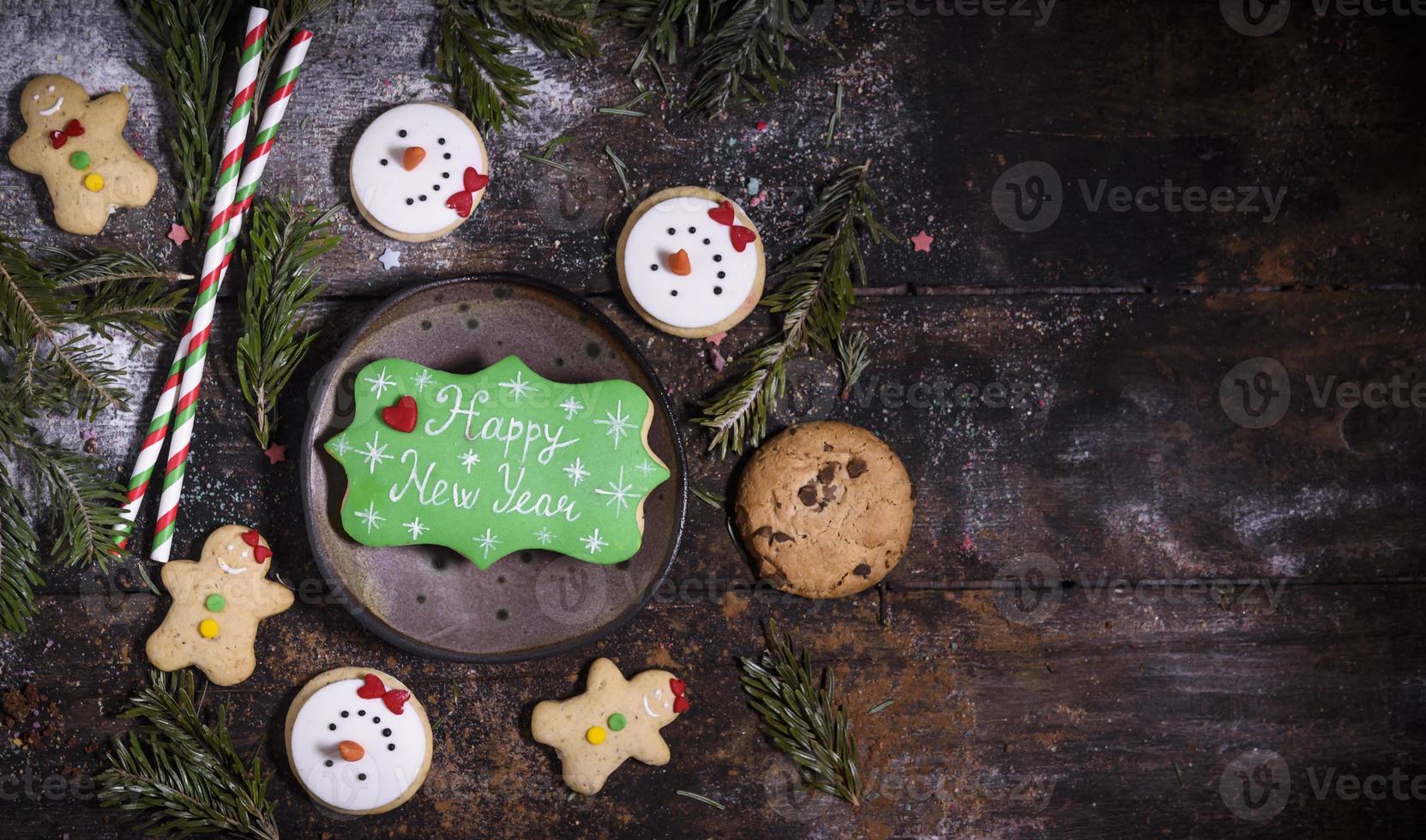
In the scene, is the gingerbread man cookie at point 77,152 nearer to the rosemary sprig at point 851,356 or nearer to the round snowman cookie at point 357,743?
the round snowman cookie at point 357,743

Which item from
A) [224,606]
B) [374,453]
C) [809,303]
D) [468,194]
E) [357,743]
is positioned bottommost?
[357,743]

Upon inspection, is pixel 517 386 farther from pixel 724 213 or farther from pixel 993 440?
pixel 993 440

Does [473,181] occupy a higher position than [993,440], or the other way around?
[473,181]

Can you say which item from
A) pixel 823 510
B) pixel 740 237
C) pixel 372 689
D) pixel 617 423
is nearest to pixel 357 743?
pixel 372 689

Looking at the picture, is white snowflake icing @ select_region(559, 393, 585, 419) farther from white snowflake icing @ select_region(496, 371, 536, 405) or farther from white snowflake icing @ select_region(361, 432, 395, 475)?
white snowflake icing @ select_region(361, 432, 395, 475)

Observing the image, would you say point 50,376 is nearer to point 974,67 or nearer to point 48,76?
point 48,76
